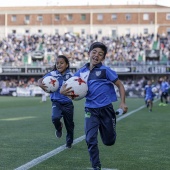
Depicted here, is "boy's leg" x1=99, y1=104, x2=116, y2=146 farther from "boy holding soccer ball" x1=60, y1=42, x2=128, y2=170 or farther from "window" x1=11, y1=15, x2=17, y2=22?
"window" x1=11, y1=15, x2=17, y2=22

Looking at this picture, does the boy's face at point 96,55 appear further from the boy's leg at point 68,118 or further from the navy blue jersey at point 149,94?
the navy blue jersey at point 149,94

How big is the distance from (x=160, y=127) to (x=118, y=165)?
765cm

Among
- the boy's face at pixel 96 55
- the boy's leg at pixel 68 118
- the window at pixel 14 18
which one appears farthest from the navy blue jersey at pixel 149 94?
the window at pixel 14 18

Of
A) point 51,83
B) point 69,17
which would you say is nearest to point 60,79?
point 51,83

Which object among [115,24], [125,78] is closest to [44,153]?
[125,78]

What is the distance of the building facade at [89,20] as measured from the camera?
76875mm

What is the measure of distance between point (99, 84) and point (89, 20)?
71.7 metres

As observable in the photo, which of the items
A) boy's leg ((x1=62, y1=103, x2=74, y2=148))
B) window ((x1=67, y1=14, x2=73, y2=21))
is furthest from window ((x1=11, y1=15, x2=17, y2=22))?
boy's leg ((x1=62, y1=103, x2=74, y2=148))

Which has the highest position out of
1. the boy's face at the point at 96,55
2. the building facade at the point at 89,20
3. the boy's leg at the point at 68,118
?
the building facade at the point at 89,20

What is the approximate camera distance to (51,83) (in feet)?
32.4

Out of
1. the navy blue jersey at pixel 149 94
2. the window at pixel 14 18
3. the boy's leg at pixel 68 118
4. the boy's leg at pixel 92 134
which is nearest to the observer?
the boy's leg at pixel 92 134

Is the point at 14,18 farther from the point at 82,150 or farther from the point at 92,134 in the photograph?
the point at 92,134

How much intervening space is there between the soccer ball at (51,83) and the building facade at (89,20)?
6673 centimetres

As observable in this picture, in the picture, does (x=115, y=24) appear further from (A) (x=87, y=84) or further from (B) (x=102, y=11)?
(A) (x=87, y=84)
